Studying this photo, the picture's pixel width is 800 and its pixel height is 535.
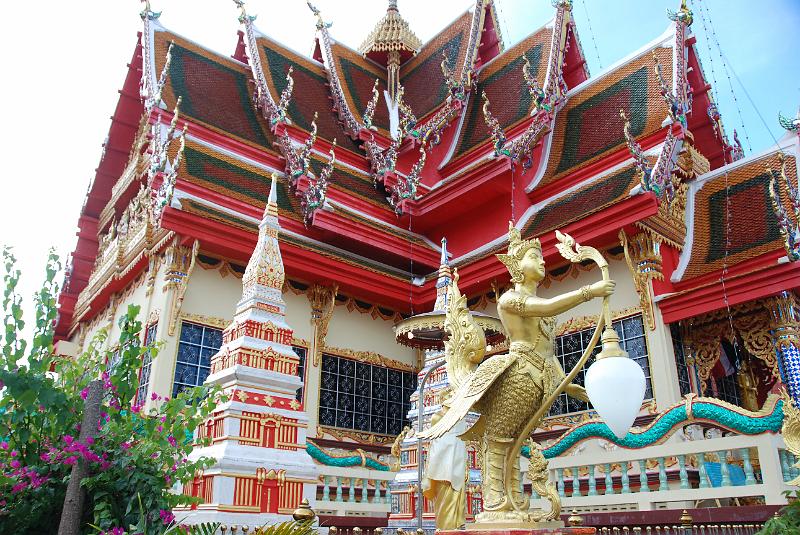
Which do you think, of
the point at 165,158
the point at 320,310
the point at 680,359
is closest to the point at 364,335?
the point at 320,310

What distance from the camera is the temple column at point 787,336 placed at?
8062mm

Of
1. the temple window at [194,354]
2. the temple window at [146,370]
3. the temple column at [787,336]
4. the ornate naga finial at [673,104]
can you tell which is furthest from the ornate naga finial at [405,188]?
the temple column at [787,336]

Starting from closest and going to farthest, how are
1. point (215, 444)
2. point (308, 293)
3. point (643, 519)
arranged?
1. point (643, 519)
2. point (215, 444)
3. point (308, 293)

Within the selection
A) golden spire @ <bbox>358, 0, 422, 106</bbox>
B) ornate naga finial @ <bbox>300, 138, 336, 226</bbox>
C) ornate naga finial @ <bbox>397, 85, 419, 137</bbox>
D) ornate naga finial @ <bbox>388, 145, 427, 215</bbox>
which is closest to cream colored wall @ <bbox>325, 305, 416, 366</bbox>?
ornate naga finial @ <bbox>300, 138, 336, 226</bbox>

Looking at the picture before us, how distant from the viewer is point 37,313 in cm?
345

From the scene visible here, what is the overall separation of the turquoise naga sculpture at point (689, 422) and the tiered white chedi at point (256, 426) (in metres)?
2.35

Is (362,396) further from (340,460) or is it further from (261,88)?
(261,88)

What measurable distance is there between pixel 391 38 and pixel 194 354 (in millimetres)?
10696

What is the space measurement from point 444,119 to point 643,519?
1024 cm

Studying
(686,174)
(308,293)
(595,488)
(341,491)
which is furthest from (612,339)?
(686,174)

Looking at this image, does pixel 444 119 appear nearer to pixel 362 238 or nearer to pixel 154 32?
pixel 362 238

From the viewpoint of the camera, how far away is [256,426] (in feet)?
15.9

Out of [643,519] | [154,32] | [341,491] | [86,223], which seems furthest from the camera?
[86,223]

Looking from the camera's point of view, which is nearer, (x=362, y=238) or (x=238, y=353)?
(x=238, y=353)
